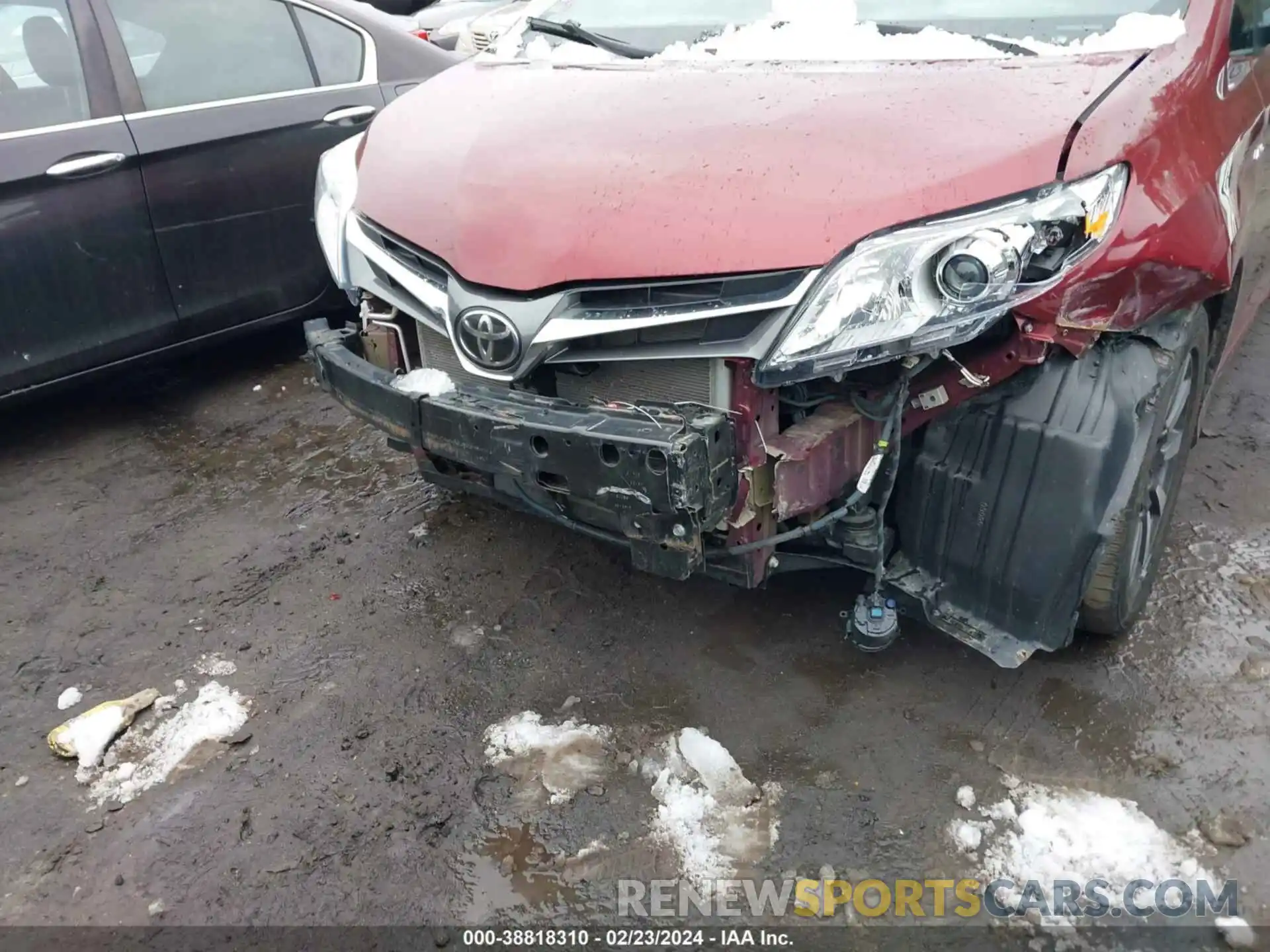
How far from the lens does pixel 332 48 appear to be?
4254 mm

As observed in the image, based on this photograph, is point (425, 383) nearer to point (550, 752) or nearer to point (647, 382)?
point (647, 382)

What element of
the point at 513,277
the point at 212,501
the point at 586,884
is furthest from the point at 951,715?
the point at 212,501

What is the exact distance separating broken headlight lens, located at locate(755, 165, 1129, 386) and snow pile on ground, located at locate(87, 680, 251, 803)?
5.54ft

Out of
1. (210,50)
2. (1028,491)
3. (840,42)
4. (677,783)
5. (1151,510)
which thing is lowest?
(677,783)

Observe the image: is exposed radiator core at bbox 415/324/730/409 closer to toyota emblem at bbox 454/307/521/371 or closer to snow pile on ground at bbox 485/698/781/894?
toyota emblem at bbox 454/307/521/371

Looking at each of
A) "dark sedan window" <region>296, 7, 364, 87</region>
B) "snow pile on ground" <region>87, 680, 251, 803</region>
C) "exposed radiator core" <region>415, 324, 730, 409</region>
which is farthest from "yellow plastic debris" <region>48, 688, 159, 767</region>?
"dark sedan window" <region>296, 7, 364, 87</region>

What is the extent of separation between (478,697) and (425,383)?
2.80 feet

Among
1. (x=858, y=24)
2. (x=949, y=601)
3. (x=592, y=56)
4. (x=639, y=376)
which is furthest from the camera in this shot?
(x=592, y=56)

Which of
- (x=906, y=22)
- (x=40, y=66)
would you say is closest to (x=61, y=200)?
(x=40, y=66)

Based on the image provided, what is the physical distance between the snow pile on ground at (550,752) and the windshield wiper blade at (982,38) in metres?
1.86

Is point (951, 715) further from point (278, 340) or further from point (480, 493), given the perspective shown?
point (278, 340)

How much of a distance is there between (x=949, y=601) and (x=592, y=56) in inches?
69.1

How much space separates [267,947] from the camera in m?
1.92

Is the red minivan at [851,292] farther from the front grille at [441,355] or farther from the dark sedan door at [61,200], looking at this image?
the dark sedan door at [61,200]
